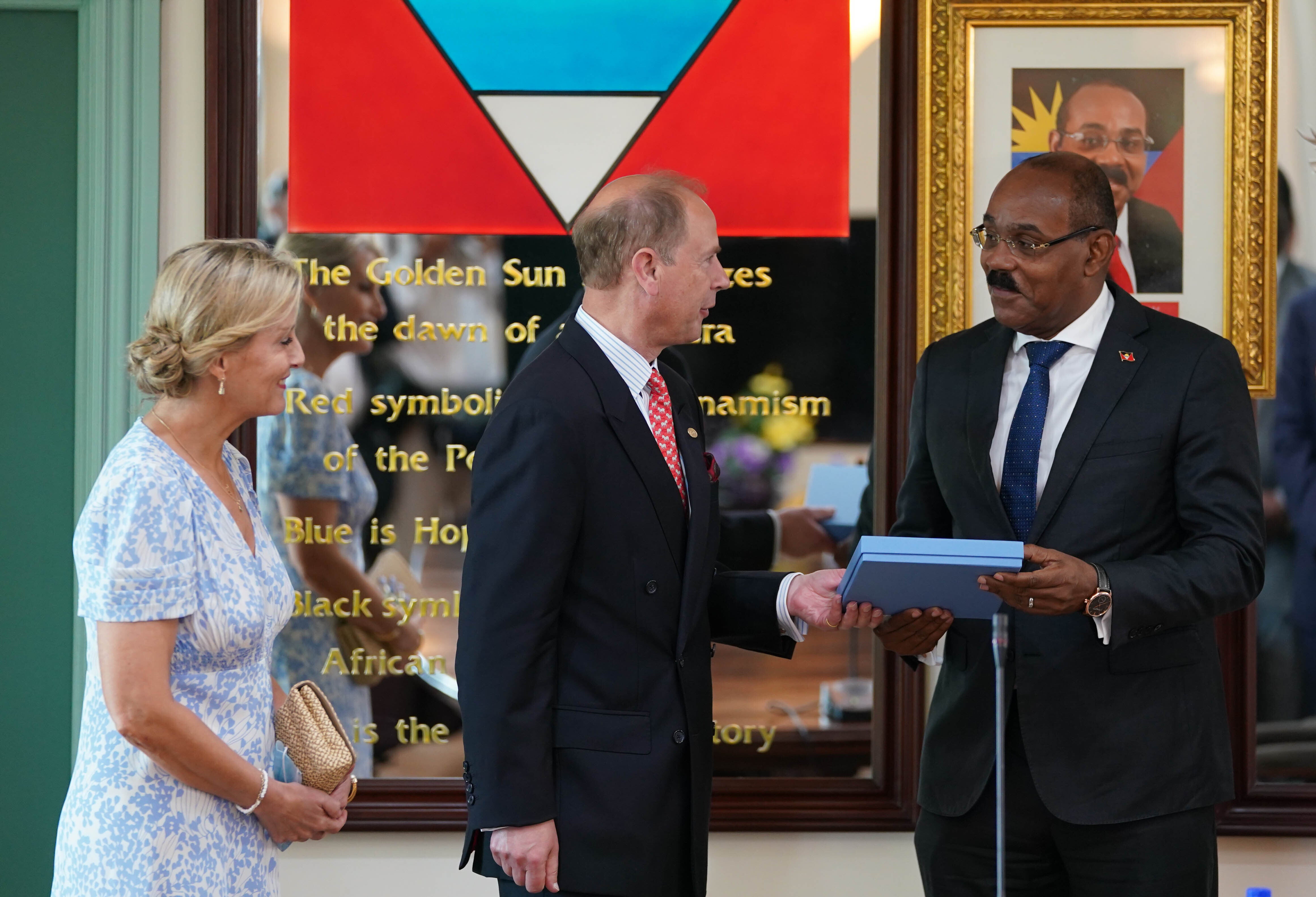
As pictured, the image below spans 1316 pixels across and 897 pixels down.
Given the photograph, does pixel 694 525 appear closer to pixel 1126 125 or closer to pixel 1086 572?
pixel 1086 572

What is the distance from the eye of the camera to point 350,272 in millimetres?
3064

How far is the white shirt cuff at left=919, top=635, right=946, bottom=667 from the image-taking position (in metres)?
2.31

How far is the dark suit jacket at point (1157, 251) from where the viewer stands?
3.05m

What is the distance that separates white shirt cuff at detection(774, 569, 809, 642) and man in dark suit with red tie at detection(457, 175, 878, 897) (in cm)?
26

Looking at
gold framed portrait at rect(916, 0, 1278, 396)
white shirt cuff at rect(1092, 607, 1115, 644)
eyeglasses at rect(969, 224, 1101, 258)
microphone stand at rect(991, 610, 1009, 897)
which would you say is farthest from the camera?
gold framed portrait at rect(916, 0, 1278, 396)

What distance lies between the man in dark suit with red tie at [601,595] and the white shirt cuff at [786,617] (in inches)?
10.3

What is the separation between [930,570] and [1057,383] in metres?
0.60

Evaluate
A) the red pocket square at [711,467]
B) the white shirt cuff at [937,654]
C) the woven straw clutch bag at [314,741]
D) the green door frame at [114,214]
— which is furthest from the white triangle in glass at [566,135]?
the woven straw clutch bag at [314,741]

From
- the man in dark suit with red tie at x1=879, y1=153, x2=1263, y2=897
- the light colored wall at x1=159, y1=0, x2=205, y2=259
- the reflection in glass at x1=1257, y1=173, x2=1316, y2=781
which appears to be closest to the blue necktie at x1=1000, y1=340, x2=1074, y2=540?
the man in dark suit with red tie at x1=879, y1=153, x2=1263, y2=897

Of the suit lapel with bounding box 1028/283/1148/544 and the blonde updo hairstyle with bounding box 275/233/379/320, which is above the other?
the blonde updo hairstyle with bounding box 275/233/379/320

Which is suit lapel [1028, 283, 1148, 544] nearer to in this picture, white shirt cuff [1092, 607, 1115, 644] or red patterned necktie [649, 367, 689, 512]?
white shirt cuff [1092, 607, 1115, 644]

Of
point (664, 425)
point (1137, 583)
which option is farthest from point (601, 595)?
point (1137, 583)

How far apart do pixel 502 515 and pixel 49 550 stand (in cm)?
187

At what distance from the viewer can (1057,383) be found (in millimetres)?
2238
